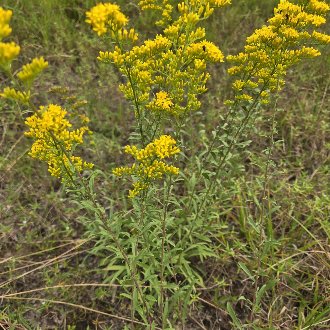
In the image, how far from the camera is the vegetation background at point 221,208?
10.7 feet

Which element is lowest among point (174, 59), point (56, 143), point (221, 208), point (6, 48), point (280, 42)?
point (221, 208)

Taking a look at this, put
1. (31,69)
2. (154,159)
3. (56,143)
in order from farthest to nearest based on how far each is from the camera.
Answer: (154,159) → (56,143) → (31,69)

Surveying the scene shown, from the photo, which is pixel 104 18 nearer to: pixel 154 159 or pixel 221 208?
pixel 154 159

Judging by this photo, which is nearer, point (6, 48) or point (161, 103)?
point (6, 48)

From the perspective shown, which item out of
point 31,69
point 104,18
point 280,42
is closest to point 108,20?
point 104,18

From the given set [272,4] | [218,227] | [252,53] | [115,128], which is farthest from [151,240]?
[272,4]

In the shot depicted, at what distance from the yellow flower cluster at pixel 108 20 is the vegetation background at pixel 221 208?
152cm

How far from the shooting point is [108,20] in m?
1.98

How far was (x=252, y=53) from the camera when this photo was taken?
8.63 feet

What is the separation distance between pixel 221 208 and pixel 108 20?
2499mm

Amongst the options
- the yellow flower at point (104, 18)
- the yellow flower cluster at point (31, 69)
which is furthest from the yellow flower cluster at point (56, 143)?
the yellow flower at point (104, 18)

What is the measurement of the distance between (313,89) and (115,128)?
106 inches

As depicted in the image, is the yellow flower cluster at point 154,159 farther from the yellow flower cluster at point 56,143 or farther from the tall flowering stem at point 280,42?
the tall flowering stem at point 280,42

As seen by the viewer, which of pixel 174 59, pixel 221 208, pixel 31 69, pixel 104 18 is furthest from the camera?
pixel 221 208
